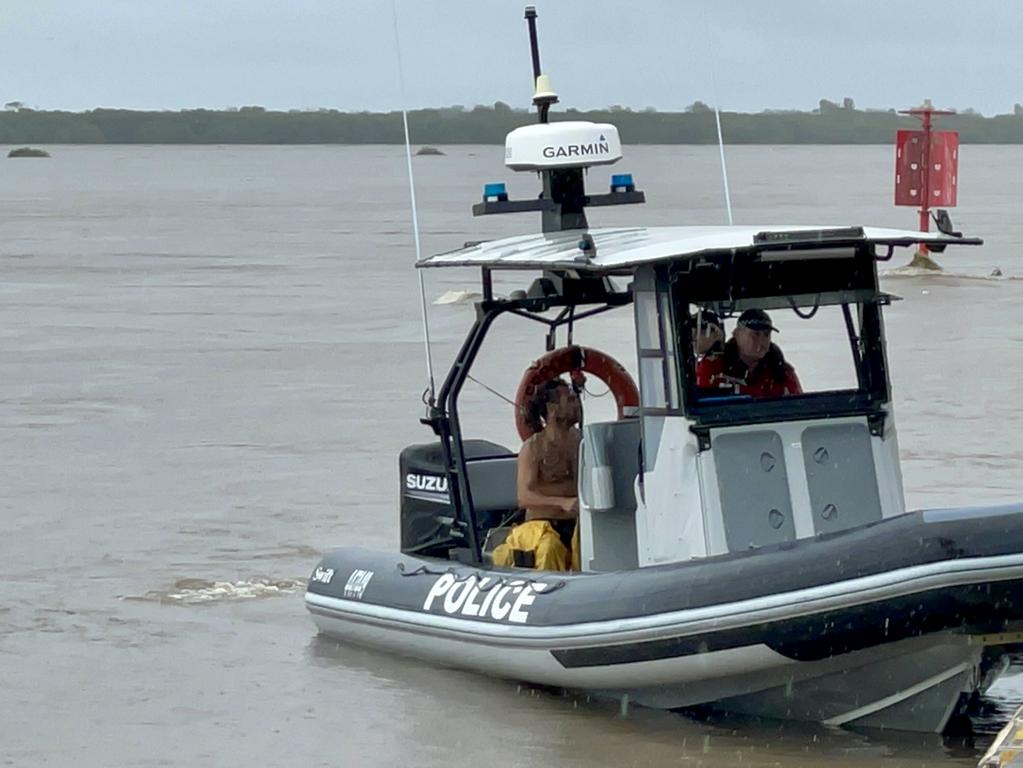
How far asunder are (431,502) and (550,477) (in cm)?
66

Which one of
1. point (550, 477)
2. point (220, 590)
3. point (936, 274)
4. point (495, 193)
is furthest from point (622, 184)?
point (936, 274)

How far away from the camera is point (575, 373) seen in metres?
8.75

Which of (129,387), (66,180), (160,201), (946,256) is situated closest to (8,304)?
(129,387)

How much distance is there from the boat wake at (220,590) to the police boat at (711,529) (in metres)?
1.37

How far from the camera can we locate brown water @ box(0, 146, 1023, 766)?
25.7 ft

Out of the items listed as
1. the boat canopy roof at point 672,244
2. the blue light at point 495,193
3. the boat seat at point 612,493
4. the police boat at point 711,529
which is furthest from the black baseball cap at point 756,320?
the blue light at point 495,193

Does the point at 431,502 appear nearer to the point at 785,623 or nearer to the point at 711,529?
the point at 711,529

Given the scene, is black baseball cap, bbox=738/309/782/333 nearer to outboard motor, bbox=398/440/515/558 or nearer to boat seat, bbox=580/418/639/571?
boat seat, bbox=580/418/639/571

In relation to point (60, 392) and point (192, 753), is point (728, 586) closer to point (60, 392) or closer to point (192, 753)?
point (192, 753)

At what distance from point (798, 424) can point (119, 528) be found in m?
5.12

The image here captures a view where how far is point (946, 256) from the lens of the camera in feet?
99.4

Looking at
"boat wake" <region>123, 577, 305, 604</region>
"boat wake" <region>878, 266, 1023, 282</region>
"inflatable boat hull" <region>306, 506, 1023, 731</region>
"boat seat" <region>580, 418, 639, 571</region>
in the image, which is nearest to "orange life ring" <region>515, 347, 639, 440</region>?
"boat seat" <region>580, 418, 639, 571</region>

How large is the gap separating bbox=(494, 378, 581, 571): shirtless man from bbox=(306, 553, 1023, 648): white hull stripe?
17.4 inches

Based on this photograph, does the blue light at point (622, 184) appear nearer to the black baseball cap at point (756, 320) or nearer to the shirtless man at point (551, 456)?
the shirtless man at point (551, 456)
